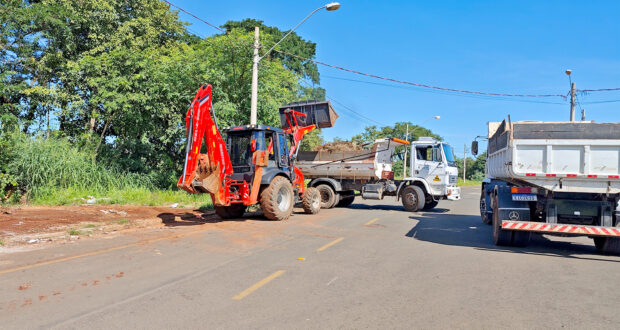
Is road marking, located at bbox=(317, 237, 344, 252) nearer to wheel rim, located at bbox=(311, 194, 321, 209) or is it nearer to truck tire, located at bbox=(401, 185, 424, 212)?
wheel rim, located at bbox=(311, 194, 321, 209)

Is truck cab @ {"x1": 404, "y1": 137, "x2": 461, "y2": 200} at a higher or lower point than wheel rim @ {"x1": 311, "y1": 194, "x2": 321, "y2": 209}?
higher

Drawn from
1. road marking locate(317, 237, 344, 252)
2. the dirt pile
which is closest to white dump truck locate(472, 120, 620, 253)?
road marking locate(317, 237, 344, 252)

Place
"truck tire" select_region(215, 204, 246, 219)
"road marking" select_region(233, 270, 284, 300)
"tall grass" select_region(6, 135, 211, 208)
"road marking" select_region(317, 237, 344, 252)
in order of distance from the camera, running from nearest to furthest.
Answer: "road marking" select_region(233, 270, 284, 300) < "road marking" select_region(317, 237, 344, 252) < "truck tire" select_region(215, 204, 246, 219) < "tall grass" select_region(6, 135, 211, 208)

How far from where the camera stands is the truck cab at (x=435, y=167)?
15.8 metres

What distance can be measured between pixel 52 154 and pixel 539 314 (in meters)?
15.9

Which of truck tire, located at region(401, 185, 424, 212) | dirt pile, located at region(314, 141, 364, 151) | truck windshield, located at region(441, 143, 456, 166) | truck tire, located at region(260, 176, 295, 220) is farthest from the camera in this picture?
dirt pile, located at region(314, 141, 364, 151)

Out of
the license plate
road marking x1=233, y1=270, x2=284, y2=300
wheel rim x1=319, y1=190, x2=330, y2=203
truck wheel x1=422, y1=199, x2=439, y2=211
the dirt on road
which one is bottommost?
road marking x1=233, y1=270, x2=284, y2=300

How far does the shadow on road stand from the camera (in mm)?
8164

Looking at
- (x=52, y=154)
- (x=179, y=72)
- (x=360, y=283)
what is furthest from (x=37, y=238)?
(x=179, y=72)

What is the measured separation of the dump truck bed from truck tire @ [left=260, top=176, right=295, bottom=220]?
6.08 meters

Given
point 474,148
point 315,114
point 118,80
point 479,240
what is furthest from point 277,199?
point 118,80

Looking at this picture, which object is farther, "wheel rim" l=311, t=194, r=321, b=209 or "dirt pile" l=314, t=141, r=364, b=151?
"dirt pile" l=314, t=141, r=364, b=151

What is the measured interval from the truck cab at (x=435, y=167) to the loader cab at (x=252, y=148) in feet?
19.4

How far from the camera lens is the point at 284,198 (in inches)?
491
